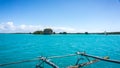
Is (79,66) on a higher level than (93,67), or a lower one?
higher

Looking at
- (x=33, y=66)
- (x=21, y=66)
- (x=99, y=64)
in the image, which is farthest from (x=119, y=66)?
(x=21, y=66)

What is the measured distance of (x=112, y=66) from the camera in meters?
16.8

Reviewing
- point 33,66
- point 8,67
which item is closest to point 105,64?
point 33,66

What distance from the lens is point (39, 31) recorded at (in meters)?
171

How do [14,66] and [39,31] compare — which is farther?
[39,31]

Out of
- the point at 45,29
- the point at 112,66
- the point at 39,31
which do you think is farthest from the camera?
the point at 39,31

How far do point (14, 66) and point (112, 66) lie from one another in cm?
1233

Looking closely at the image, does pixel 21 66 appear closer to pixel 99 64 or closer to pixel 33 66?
pixel 33 66

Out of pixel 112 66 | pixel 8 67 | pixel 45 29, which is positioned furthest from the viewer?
pixel 45 29

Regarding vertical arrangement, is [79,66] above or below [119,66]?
above

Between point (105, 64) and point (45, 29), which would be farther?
point (45, 29)

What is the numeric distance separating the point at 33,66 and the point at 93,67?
7.41 m

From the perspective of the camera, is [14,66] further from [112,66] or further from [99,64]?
[112,66]

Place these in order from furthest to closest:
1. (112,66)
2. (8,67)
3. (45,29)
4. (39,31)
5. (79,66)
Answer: (39,31), (45,29), (112,66), (8,67), (79,66)
